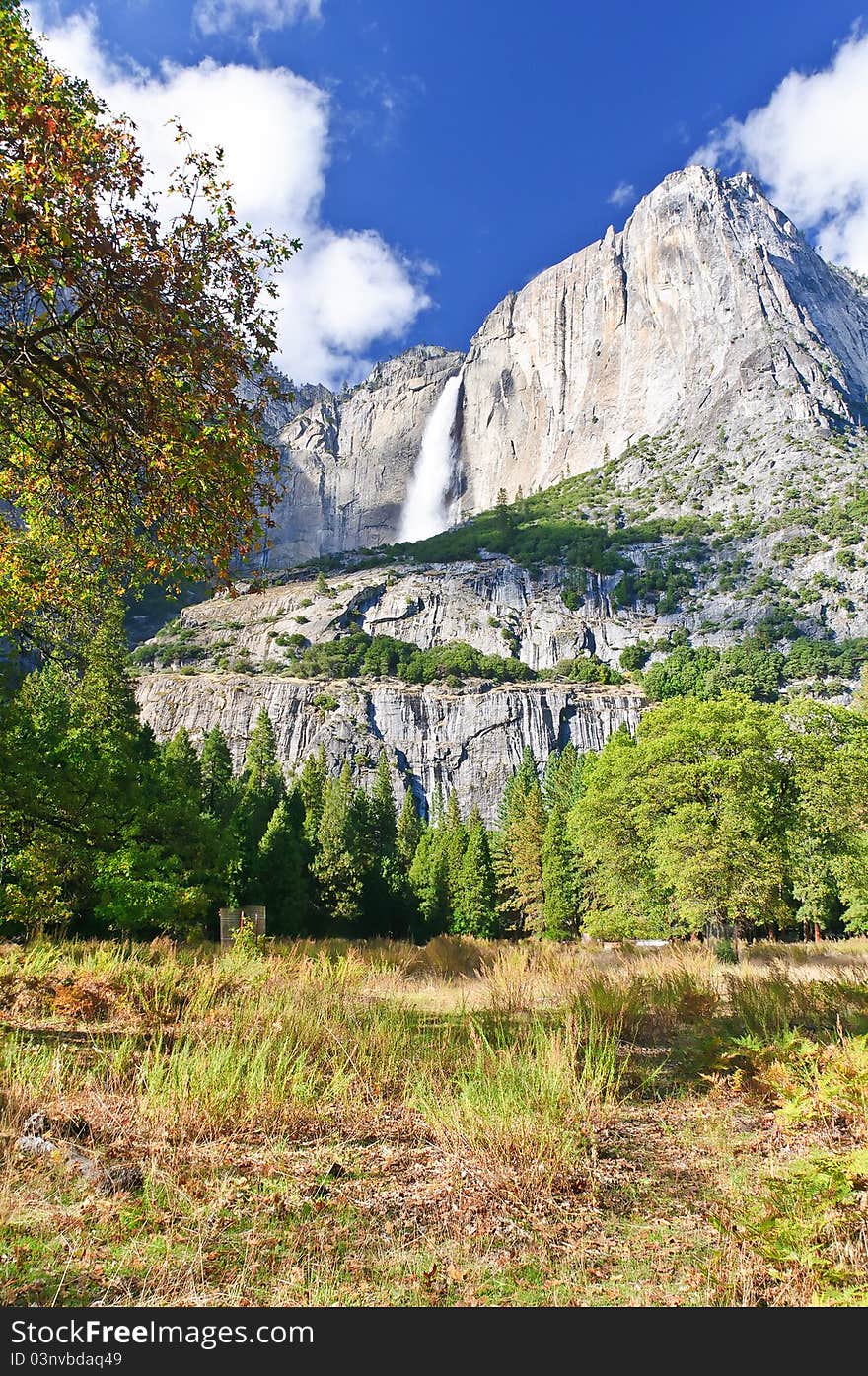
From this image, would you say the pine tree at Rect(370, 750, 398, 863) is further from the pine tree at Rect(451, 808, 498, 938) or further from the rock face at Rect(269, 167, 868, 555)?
the rock face at Rect(269, 167, 868, 555)

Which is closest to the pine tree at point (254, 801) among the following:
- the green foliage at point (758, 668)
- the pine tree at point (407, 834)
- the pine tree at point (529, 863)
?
the pine tree at point (407, 834)

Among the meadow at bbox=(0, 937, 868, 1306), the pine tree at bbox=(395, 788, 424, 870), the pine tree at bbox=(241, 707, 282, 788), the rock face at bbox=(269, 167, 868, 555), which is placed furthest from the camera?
the rock face at bbox=(269, 167, 868, 555)

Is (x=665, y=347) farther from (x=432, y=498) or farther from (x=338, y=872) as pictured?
(x=338, y=872)

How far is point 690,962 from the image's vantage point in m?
12.4

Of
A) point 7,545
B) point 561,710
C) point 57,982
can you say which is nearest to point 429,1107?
point 57,982

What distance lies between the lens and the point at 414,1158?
13.4 feet

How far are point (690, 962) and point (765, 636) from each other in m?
102

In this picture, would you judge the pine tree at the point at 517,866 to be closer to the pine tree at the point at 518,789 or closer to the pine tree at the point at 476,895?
the pine tree at the point at 518,789

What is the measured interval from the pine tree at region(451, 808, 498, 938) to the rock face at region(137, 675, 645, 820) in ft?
97.5

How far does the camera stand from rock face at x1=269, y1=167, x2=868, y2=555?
5566 inches

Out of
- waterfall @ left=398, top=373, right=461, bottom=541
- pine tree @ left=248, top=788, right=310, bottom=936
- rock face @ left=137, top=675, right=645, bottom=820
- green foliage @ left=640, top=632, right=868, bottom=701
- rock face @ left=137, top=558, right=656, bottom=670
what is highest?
waterfall @ left=398, top=373, right=461, bottom=541

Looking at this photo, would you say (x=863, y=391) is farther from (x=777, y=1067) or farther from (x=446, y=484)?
(x=777, y=1067)

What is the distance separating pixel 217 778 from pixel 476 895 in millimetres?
22350

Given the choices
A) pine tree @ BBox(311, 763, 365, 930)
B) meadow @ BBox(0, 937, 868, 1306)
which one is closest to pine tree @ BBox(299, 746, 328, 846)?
pine tree @ BBox(311, 763, 365, 930)
